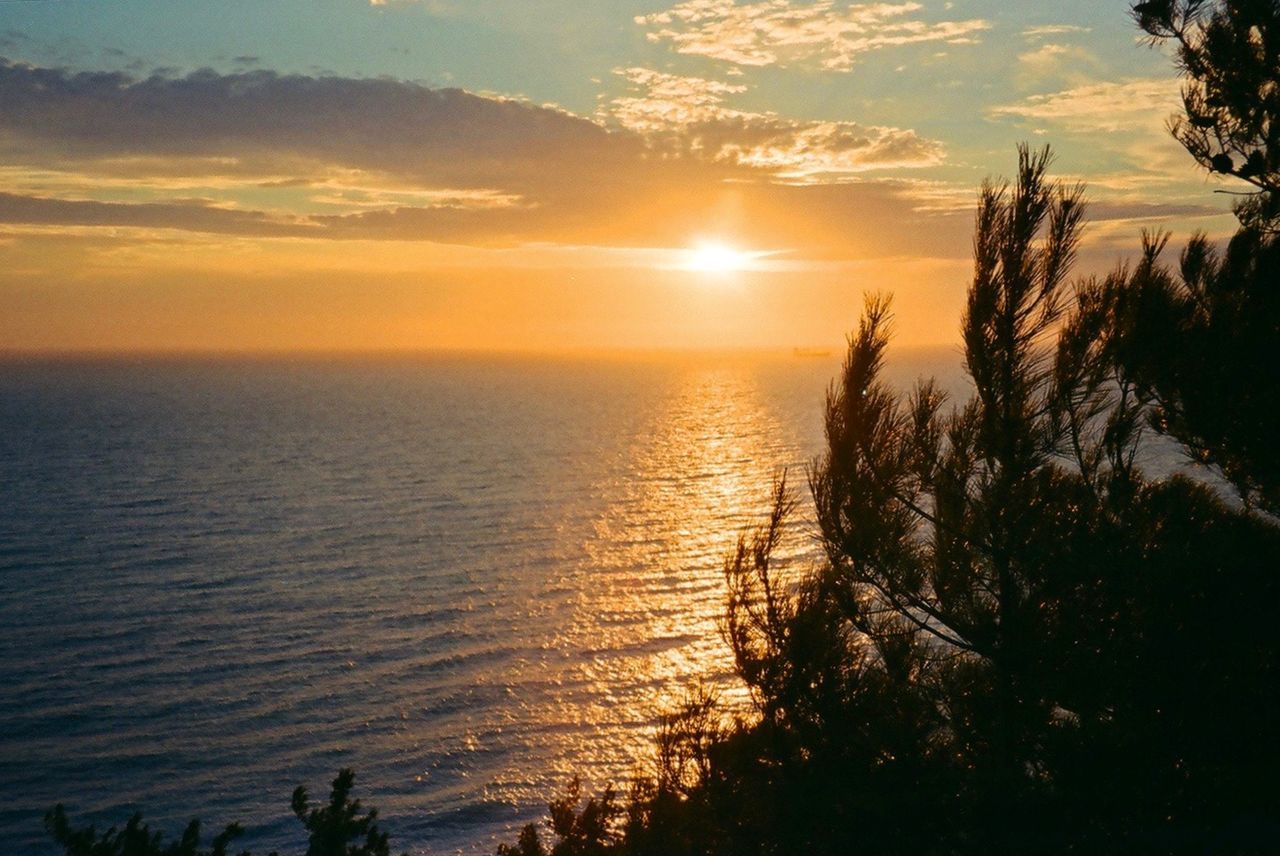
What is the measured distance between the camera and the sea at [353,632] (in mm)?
26312

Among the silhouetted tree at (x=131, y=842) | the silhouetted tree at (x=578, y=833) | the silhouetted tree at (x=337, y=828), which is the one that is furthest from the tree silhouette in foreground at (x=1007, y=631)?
the silhouetted tree at (x=131, y=842)

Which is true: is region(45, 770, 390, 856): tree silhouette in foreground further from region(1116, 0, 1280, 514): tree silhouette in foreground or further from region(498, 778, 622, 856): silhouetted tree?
region(1116, 0, 1280, 514): tree silhouette in foreground

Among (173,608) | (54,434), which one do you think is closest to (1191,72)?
(173,608)

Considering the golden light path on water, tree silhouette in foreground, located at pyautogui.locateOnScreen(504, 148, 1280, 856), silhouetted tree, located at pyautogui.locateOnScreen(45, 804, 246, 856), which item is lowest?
the golden light path on water

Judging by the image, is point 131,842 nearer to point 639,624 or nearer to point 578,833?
point 578,833

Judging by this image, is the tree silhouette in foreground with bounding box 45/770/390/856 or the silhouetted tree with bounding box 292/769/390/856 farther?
the silhouetted tree with bounding box 292/769/390/856

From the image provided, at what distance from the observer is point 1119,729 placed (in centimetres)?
861

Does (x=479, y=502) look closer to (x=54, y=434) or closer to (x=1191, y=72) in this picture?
(x=1191, y=72)

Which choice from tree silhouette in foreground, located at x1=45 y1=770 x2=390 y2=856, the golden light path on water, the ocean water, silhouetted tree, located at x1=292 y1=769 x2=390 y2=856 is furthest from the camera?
the golden light path on water

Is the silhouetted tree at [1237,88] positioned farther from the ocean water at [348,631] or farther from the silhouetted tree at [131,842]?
the silhouetted tree at [131,842]

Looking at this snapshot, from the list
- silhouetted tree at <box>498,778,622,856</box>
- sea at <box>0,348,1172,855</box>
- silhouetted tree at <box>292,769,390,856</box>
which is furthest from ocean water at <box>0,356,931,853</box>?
silhouetted tree at <box>292,769,390,856</box>

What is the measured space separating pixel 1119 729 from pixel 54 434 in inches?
4835

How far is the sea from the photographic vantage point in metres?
26.3

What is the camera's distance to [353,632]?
37.8 meters
